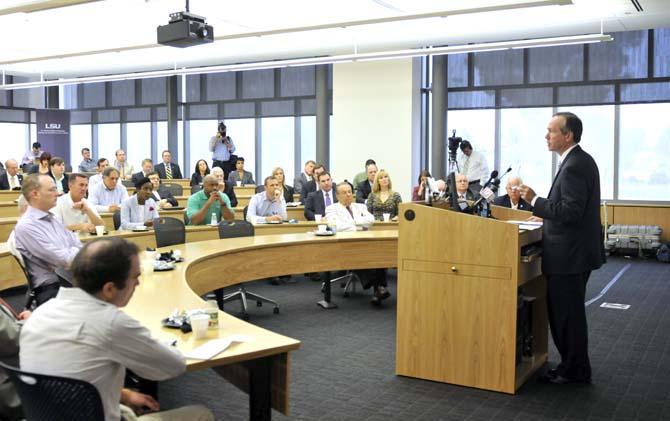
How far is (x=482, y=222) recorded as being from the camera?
4070mm

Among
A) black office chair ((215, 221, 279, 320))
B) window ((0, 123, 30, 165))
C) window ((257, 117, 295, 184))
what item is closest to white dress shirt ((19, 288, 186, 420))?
black office chair ((215, 221, 279, 320))

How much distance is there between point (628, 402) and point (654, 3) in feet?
20.5

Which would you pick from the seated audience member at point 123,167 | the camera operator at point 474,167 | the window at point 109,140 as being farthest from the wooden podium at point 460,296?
the window at point 109,140

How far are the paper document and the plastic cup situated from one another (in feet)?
0.24

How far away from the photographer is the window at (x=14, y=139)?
58.0 ft

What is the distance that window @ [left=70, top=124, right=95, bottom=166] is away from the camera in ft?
58.4

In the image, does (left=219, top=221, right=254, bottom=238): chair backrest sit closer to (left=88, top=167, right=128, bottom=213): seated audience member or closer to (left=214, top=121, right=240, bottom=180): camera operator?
(left=88, top=167, right=128, bottom=213): seated audience member

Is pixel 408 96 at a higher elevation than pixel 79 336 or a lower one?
higher

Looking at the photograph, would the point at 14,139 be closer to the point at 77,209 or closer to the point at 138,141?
the point at 138,141

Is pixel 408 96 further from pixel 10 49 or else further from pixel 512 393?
pixel 512 393

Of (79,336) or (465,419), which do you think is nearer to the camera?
(79,336)

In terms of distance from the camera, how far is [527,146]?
12.2m

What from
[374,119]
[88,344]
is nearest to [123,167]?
[374,119]

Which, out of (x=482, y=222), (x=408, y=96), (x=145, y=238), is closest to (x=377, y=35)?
(x=408, y=96)
